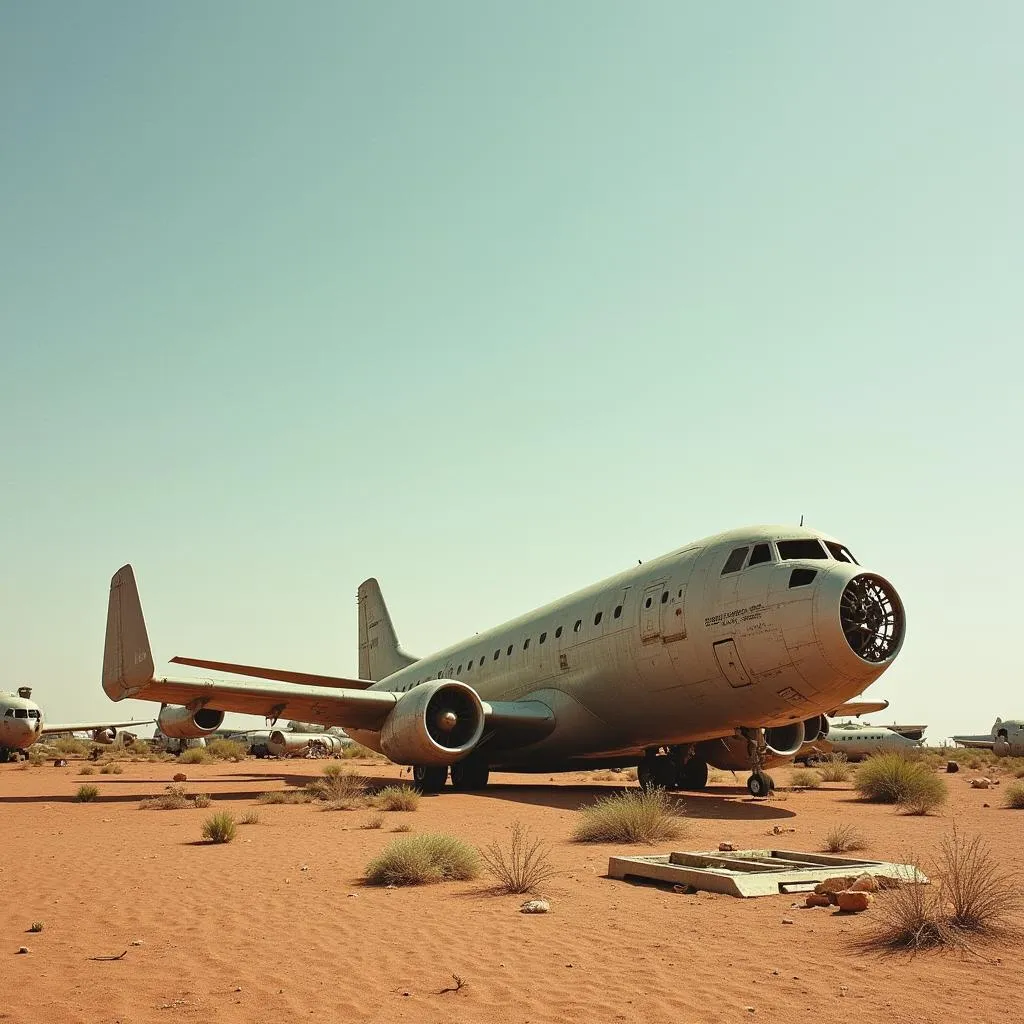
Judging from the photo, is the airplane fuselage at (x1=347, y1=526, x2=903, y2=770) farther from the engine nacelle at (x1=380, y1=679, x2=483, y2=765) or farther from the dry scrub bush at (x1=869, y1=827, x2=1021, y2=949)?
the dry scrub bush at (x1=869, y1=827, x2=1021, y2=949)

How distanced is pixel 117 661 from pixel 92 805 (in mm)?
3263

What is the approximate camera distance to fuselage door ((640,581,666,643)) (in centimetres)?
1847

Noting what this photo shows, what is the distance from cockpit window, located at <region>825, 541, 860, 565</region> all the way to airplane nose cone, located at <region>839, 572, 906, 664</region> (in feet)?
3.76

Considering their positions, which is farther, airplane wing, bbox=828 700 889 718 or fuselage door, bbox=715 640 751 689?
airplane wing, bbox=828 700 889 718

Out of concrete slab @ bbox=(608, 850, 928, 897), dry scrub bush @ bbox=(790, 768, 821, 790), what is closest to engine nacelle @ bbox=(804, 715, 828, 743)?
dry scrub bush @ bbox=(790, 768, 821, 790)

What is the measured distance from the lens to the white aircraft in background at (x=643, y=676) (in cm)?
1566

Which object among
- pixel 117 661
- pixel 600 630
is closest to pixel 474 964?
pixel 600 630

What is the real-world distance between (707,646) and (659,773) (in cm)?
586

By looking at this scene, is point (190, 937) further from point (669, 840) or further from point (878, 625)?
point (878, 625)

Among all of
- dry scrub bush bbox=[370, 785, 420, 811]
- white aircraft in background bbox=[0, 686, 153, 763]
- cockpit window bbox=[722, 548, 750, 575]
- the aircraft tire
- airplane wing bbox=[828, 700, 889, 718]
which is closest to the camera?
cockpit window bbox=[722, 548, 750, 575]

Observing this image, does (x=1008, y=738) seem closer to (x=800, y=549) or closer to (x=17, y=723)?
(x=800, y=549)

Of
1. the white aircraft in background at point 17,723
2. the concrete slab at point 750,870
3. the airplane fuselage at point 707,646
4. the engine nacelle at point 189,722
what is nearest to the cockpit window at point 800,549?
the airplane fuselage at point 707,646

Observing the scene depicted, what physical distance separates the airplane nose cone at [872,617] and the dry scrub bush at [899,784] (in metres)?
3.17

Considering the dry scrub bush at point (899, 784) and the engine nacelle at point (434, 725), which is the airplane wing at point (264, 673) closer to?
the engine nacelle at point (434, 725)
